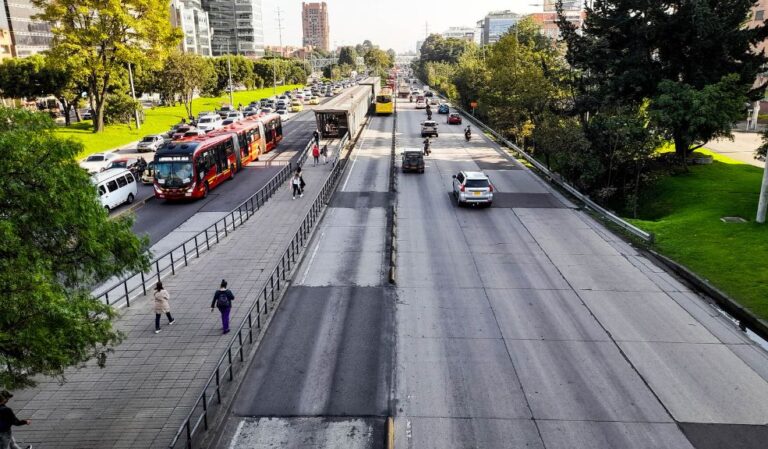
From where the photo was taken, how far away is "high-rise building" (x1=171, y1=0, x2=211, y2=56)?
506 feet

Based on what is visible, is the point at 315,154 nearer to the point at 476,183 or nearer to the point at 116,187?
the point at 116,187

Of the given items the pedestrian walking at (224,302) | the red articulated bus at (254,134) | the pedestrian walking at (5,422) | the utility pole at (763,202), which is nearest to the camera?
the pedestrian walking at (5,422)

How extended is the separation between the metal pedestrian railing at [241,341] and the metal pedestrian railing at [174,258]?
3052mm

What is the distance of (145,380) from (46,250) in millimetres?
5532

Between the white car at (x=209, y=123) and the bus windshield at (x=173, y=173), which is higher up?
the white car at (x=209, y=123)

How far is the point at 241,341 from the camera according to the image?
14.4 meters

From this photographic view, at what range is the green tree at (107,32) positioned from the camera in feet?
160

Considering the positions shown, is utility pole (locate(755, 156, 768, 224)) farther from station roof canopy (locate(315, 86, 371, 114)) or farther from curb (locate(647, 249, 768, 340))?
station roof canopy (locate(315, 86, 371, 114))

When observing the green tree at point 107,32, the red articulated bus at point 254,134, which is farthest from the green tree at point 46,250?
the green tree at point 107,32

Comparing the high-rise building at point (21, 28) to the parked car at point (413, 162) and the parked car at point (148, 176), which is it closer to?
the parked car at point (148, 176)

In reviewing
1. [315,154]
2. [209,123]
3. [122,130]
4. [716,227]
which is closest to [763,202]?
[716,227]

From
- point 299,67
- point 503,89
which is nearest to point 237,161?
point 503,89

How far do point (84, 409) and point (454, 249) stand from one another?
49.1ft

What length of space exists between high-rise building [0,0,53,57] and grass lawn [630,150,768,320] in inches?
4186
